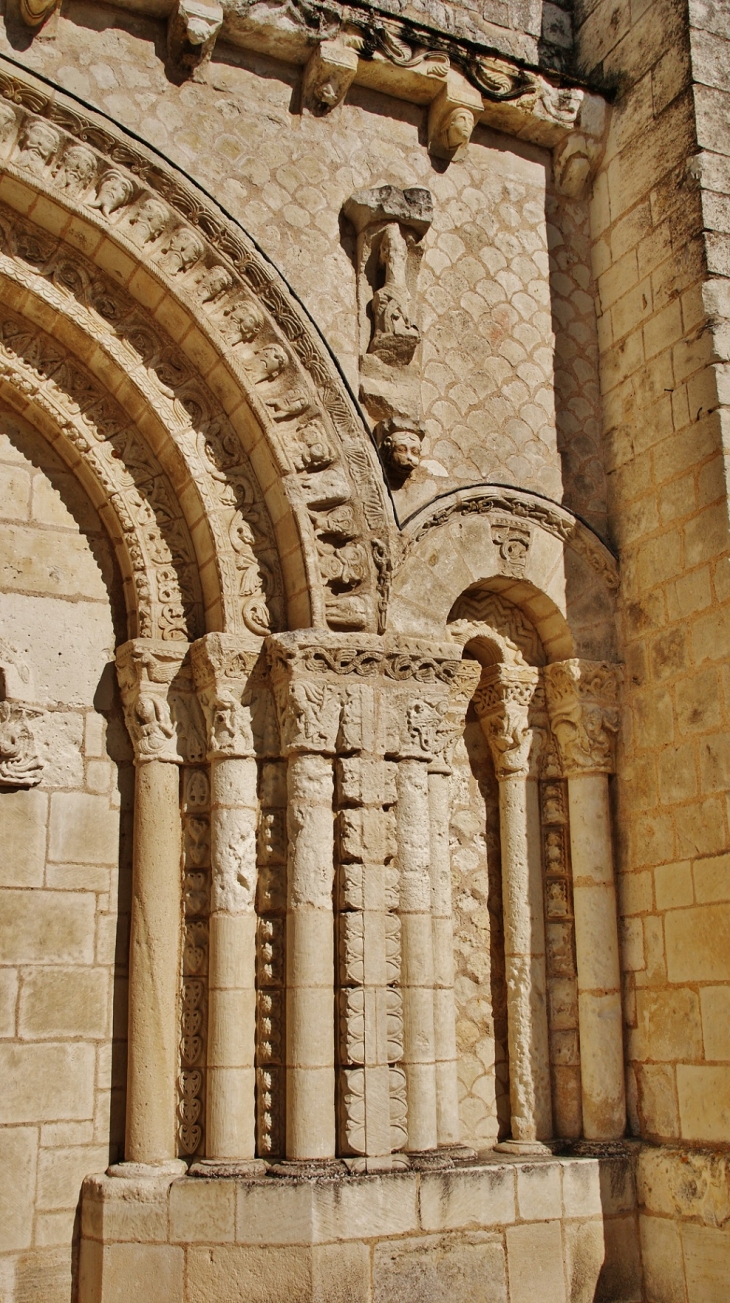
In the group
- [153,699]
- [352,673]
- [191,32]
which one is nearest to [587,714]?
[352,673]

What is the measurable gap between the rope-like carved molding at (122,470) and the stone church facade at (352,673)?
17 mm

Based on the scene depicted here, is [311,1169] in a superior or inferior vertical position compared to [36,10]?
inferior

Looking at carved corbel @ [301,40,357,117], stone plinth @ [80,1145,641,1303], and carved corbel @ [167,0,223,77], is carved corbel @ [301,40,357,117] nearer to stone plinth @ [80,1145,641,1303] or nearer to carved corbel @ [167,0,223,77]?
carved corbel @ [167,0,223,77]

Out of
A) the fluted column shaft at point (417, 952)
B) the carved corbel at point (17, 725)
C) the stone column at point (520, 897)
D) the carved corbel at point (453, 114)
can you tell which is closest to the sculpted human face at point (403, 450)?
the stone column at point (520, 897)

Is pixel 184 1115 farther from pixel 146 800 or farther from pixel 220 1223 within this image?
pixel 146 800

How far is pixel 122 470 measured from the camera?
6078 mm

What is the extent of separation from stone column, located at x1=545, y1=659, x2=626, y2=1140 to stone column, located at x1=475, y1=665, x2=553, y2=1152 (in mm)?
172

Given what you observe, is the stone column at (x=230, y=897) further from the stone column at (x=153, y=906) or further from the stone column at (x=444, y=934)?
the stone column at (x=444, y=934)

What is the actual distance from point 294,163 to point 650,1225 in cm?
516

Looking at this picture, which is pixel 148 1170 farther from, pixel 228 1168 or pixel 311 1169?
pixel 311 1169

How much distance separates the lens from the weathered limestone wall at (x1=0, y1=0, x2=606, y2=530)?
612 cm

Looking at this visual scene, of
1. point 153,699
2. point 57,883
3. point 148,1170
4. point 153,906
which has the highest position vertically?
point 153,699

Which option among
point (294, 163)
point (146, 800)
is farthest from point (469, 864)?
point (294, 163)

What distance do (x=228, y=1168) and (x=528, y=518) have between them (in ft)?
10.7
